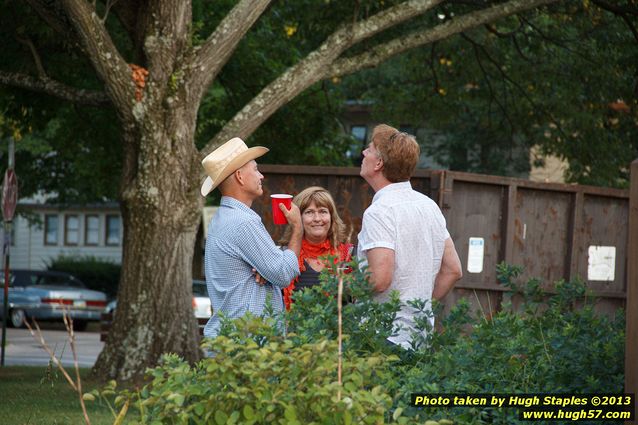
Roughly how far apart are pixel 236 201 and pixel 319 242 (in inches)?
33.0

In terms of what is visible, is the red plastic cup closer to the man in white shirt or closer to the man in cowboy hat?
the man in cowboy hat

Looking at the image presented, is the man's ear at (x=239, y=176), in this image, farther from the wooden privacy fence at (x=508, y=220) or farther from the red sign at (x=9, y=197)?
the red sign at (x=9, y=197)

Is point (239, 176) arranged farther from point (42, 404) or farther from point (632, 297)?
point (42, 404)

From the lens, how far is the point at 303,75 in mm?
13750

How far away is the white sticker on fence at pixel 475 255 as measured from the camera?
41.3ft

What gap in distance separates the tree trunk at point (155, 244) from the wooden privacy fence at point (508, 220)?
1.64m

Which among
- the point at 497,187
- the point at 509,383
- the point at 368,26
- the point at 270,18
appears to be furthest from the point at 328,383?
the point at 270,18

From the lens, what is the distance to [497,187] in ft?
41.9

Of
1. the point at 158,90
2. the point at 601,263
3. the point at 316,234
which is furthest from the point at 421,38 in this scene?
the point at 316,234

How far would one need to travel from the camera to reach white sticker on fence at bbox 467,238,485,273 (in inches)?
496

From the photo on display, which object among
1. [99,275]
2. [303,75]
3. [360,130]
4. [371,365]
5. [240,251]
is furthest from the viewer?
[360,130]

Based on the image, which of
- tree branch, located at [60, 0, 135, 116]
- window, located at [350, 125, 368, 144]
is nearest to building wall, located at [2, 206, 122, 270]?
window, located at [350, 125, 368, 144]

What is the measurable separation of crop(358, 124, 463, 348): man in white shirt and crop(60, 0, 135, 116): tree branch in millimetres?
7520

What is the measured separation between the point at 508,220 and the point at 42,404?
492 centimetres
